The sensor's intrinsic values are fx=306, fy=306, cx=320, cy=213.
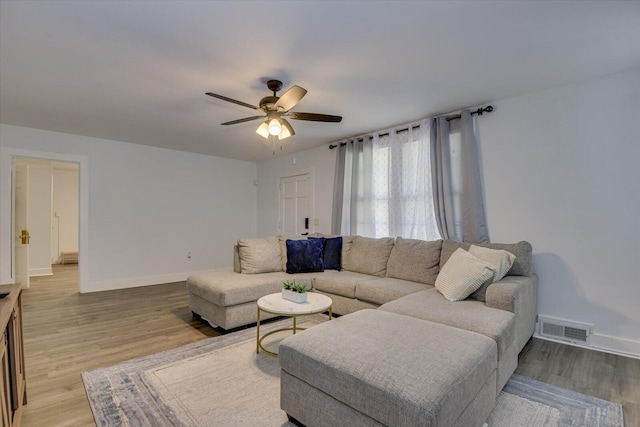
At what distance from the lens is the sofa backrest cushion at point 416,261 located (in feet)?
10.9

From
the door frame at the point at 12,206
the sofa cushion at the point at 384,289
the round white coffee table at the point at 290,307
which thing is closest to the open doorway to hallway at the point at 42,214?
the door frame at the point at 12,206

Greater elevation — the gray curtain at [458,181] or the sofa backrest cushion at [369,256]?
the gray curtain at [458,181]

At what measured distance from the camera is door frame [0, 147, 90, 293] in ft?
13.7

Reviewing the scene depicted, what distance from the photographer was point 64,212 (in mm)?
8031

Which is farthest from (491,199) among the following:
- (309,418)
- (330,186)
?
(309,418)

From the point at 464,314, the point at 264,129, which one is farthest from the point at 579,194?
the point at 264,129

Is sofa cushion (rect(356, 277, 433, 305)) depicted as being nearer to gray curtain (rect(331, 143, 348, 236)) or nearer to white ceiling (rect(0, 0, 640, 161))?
gray curtain (rect(331, 143, 348, 236))

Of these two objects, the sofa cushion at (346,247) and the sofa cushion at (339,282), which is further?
the sofa cushion at (346,247)

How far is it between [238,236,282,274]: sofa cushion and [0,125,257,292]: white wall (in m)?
2.54

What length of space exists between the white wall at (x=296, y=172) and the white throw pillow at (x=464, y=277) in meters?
2.70

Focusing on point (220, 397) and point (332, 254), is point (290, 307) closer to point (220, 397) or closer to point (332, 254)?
point (220, 397)

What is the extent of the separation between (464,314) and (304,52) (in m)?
2.26

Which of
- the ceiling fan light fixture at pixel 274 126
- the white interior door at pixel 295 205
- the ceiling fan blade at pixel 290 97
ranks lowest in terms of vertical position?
the white interior door at pixel 295 205

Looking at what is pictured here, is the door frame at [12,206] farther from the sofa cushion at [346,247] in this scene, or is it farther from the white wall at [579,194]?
the white wall at [579,194]
